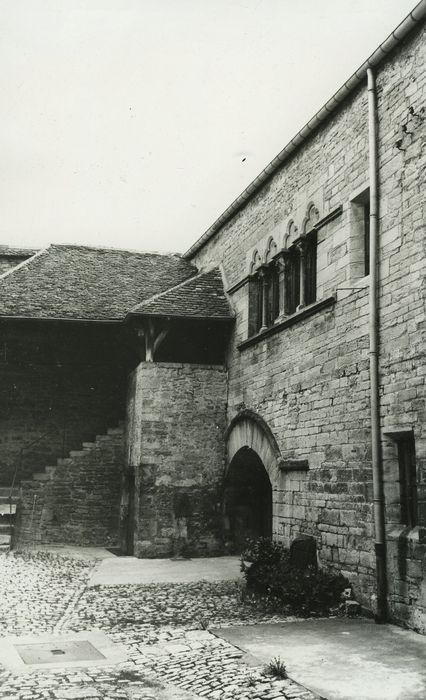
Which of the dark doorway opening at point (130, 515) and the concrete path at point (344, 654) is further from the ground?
the dark doorway opening at point (130, 515)

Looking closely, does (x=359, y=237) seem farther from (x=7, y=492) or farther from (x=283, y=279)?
(x=7, y=492)

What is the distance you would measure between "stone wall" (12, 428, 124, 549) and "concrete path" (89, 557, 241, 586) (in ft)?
7.91

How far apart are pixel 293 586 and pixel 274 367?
3.88 meters

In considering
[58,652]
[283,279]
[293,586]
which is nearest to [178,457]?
[283,279]

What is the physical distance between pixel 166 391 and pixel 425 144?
7224 mm

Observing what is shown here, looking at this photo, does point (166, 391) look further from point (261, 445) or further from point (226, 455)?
point (261, 445)

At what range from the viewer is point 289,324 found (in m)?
10.3

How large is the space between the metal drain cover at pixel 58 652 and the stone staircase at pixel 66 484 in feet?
27.3

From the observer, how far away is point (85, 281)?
16.0 metres

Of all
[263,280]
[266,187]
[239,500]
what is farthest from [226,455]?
[266,187]

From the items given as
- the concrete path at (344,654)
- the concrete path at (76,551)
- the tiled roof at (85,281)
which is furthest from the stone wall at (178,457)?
the concrete path at (344,654)

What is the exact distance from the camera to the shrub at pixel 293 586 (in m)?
7.68

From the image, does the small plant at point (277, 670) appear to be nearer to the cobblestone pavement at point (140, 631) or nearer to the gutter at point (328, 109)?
the cobblestone pavement at point (140, 631)

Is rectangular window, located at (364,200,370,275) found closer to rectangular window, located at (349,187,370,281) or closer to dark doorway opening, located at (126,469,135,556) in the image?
rectangular window, located at (349,187,370,281)
